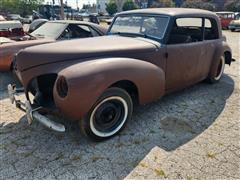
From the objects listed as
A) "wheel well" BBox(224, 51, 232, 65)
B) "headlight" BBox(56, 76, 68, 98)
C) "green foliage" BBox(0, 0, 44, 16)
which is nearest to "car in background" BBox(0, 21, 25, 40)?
"headlight" BBox(56, 76, 68, 98)

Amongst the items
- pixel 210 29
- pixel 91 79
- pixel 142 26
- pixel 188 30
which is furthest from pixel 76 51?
pixel 210 29

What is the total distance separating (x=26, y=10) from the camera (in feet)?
164

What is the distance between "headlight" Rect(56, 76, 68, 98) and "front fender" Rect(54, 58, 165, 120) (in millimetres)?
45

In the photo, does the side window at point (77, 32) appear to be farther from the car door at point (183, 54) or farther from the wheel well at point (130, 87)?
the wheel well at point (130, 87)

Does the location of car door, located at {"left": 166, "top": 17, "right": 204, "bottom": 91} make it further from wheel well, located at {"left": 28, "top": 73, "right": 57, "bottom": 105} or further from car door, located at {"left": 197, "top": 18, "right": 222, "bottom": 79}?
wheel well, located at {"left": 28, "top": 73, "right": 57, "bottom": 105}

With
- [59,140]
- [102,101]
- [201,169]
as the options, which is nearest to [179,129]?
[201,169]

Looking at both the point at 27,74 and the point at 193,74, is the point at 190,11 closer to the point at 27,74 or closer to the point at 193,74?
the point at 193,74

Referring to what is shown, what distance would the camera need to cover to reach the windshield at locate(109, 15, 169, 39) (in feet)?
12.8

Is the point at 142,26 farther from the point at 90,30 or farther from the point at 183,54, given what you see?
the point at 90,30

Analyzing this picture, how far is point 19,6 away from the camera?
164ft

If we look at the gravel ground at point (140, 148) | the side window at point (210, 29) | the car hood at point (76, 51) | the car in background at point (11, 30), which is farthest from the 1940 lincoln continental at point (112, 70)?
the car in background at point (11, 30)

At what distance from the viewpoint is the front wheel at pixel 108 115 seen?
2965mm

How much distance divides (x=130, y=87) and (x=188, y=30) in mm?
2343

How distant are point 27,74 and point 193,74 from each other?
2.90 meters
